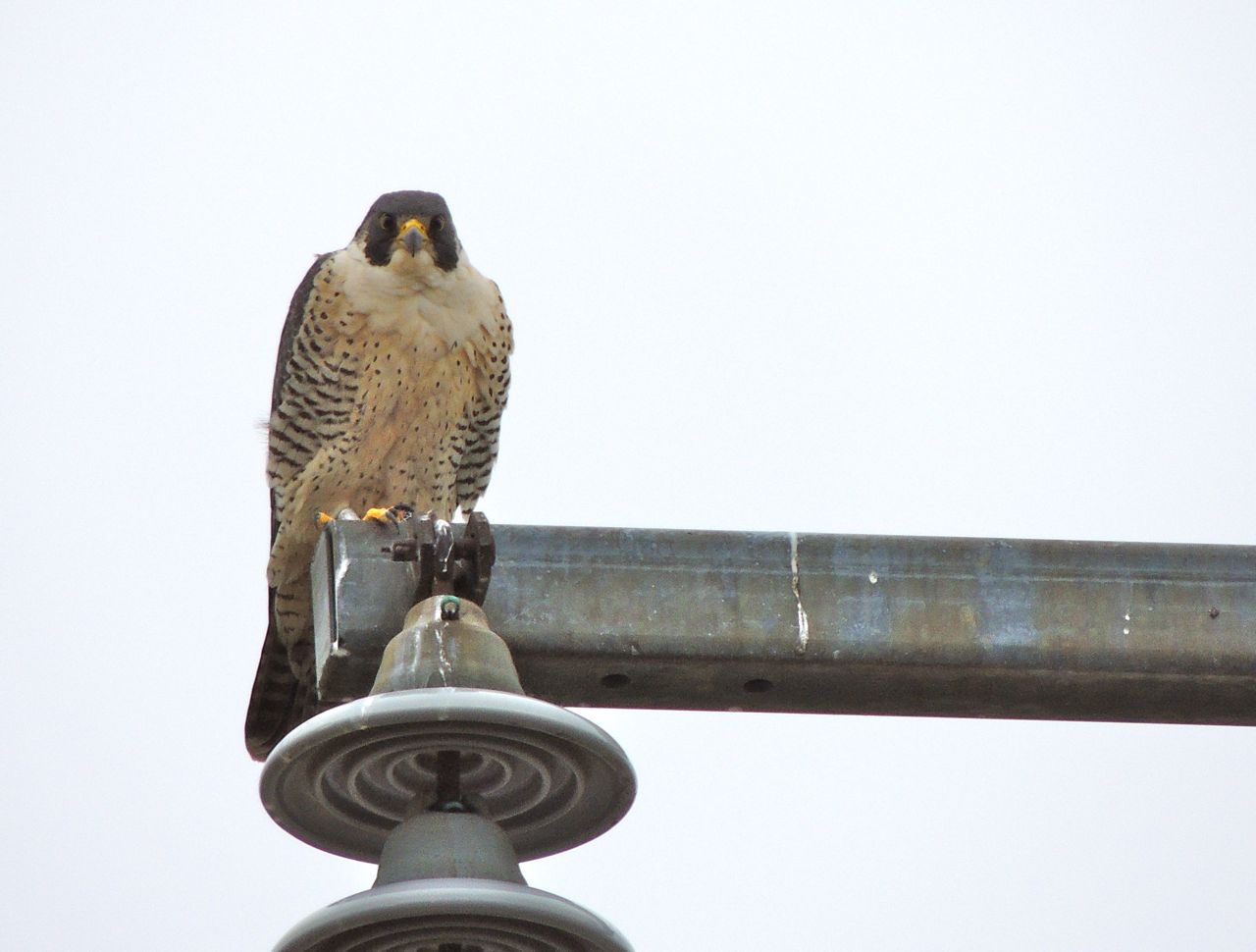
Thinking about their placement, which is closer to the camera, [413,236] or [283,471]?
[413,236]

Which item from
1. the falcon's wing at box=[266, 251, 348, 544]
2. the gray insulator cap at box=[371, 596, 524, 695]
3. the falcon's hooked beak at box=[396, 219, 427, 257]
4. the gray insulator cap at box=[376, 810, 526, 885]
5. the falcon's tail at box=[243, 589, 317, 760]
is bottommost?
the gray insulator cap at box=[376, 810, 526, 885]

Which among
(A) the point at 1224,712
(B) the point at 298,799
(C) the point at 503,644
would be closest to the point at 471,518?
(C) the point at 503,644

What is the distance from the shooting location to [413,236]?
5.78m

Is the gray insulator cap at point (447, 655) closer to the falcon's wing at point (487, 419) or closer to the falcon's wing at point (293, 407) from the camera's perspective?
the falcon's wing at point (293, 407)

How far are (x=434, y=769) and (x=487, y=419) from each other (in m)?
3.88

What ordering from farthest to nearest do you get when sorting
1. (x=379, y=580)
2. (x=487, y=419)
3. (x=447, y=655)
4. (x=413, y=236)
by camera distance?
(x=487, y=419) → (x=413, y=236) → (x=379, y=580) → (x=447, y=655)

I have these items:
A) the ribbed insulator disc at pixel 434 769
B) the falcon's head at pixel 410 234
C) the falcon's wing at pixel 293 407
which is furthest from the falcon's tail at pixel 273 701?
the ribbed insulator disc at pixel 434 769

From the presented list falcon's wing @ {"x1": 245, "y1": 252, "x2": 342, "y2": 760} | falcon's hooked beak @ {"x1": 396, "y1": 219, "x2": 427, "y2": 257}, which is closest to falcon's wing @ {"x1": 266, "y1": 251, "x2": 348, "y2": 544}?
falcon's wing @ {"x1": 245, "y1": 252, "x2": 342, "y2": 760}

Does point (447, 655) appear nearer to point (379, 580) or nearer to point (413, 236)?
point (379, 580)

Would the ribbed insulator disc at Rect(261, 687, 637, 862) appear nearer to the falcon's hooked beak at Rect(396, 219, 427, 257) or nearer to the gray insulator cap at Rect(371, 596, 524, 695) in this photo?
the gray insulator cap at Rect(371, 596, 524, 695)

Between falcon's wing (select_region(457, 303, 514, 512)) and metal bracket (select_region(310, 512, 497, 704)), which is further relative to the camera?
falcon's wing (select_region(457, 303, 514, 512))

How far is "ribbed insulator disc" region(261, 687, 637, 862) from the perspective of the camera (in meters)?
2.12

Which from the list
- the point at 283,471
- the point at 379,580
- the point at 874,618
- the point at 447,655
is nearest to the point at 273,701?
the point at 283,471

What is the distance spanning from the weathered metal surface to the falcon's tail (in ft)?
10.6
